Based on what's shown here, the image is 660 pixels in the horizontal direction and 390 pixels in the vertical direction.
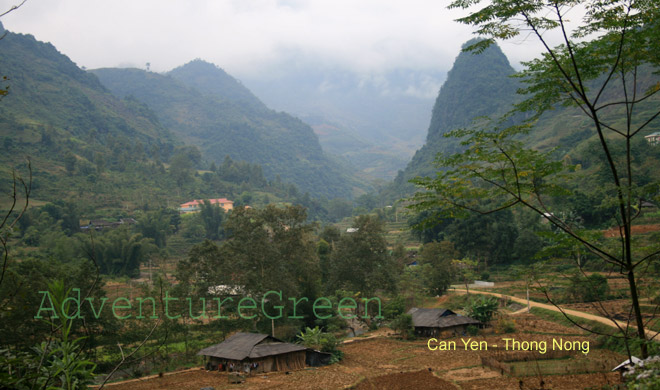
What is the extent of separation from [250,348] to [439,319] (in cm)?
1000

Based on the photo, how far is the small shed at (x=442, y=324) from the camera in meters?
22.4

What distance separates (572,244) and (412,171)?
308ft

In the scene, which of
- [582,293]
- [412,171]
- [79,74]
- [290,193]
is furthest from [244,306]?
[79,74]

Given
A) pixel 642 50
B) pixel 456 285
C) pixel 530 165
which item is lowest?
pixel 456 285

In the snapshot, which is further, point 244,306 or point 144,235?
point 144,235

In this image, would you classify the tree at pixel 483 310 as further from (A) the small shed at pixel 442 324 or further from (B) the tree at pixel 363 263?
(B) the tree at pixel 363 263

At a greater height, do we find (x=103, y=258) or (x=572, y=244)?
(x=572, y=244)

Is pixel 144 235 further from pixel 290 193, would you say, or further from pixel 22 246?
pixel 290 193

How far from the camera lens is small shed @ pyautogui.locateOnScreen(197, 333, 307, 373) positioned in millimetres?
17438

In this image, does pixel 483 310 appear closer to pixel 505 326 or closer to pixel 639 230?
pixel 505 326

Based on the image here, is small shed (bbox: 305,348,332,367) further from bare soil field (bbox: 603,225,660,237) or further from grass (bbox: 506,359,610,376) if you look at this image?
bare soil field (bbox: 603,225,660,237)

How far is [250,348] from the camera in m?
17.8

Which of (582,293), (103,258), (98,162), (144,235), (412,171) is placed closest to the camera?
(582,293)

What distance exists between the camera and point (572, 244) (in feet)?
19.4
